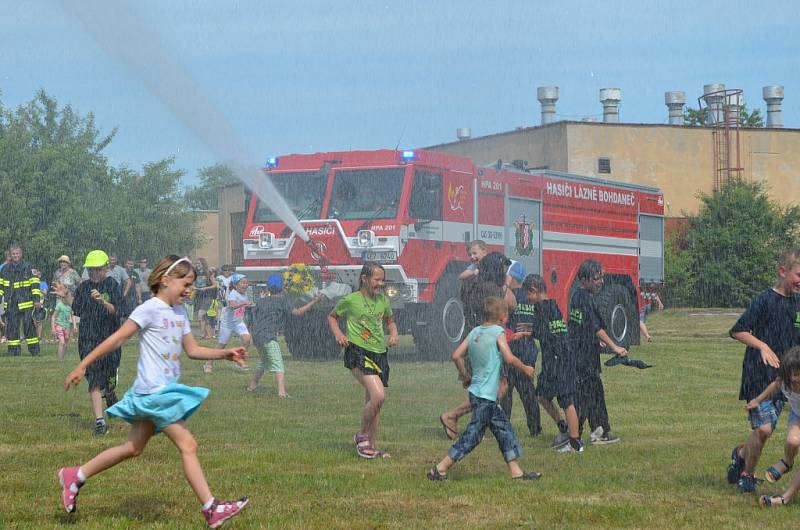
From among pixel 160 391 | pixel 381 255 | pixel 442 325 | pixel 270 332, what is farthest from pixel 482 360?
pixel 442 325

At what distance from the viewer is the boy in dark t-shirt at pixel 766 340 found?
738 centimetres

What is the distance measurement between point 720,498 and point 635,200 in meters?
17.4

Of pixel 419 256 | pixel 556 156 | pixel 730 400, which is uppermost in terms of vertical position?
pixel 556 156

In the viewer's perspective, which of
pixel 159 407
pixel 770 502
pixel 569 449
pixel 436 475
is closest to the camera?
pixel 159 407

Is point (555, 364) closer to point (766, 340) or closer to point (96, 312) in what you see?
point (766, 340)

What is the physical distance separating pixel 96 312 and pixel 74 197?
107ft

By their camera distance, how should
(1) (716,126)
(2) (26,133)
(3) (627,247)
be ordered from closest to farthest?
1. (3) (627,247)
2. (2) (26,133)
3. (1) (716,126)

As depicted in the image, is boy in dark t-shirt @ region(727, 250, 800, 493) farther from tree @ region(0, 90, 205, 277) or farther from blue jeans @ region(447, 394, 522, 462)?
tree @ region(0, 90, 205, 277)

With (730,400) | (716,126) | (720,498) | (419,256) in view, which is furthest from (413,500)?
(716,126)

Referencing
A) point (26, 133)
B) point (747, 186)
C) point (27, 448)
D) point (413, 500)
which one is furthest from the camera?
point (747, 186)

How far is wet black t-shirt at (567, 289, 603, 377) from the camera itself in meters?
9.84

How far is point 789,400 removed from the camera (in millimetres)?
7152

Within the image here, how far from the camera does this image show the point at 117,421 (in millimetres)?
11188

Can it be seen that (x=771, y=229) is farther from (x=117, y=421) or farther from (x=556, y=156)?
(x=117, y=421)
